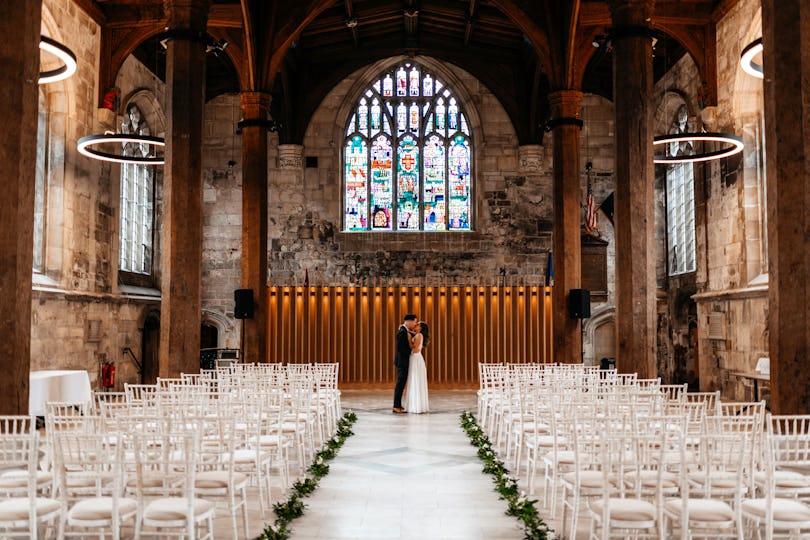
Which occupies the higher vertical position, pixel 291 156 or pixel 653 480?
pixel 291 156

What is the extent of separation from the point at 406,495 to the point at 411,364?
618 cm

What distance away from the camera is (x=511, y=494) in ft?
21.8

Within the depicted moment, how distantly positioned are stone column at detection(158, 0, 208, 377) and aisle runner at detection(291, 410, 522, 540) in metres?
2.56

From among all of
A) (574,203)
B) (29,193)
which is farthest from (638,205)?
(29,193)

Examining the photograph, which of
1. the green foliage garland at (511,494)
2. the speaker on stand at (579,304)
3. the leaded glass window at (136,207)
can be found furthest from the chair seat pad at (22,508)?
the leaded glass window at (136,207)

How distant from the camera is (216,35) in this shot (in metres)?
15.8

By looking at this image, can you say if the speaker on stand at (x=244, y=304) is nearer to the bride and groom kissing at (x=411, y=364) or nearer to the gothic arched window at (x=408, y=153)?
the bride and groom kissing at (x=411, y=364)

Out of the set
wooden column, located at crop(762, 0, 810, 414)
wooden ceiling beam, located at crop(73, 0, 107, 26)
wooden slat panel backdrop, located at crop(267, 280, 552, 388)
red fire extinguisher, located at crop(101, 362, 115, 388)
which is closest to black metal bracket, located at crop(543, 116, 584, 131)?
wooden slat panel backdrop, located at crop(267, 280, 552, 388)

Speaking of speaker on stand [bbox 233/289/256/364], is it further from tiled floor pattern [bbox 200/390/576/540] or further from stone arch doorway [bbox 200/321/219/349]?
stone arch doorway [bbox 200/321/219/349]

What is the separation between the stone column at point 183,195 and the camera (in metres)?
9.97

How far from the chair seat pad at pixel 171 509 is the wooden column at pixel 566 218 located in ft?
36.1

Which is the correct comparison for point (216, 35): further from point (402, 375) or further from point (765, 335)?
point (765, 335)

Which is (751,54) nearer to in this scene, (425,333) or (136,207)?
(425,333)

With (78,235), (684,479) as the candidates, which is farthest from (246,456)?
(78,235)
